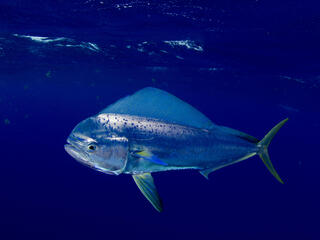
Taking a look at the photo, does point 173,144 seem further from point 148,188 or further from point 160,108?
point 148,188

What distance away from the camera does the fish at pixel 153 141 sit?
1.97 m

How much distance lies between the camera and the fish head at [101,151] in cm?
200

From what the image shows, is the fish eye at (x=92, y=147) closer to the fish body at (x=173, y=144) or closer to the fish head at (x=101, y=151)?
the fish head at (x=101, y=151)

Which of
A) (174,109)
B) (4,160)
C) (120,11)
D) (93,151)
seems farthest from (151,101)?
(4,160)

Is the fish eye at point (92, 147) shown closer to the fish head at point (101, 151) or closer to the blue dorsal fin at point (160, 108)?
the fish head at point (101, 151)

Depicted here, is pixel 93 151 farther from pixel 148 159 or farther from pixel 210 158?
pixel 210 158

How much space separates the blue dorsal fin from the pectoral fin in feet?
1.72

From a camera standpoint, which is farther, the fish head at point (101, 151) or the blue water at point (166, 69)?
the blue water at point (166, 69)

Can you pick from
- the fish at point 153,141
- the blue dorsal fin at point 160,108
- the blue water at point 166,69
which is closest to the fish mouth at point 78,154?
the fish at point 153,141

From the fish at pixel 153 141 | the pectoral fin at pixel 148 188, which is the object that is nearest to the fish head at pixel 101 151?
the fish at pixel 153 141

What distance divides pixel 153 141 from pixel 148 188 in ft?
1.32

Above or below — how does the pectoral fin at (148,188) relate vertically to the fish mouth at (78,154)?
below

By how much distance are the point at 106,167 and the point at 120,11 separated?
35.0 ft

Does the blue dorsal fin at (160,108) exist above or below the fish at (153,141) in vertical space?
above
